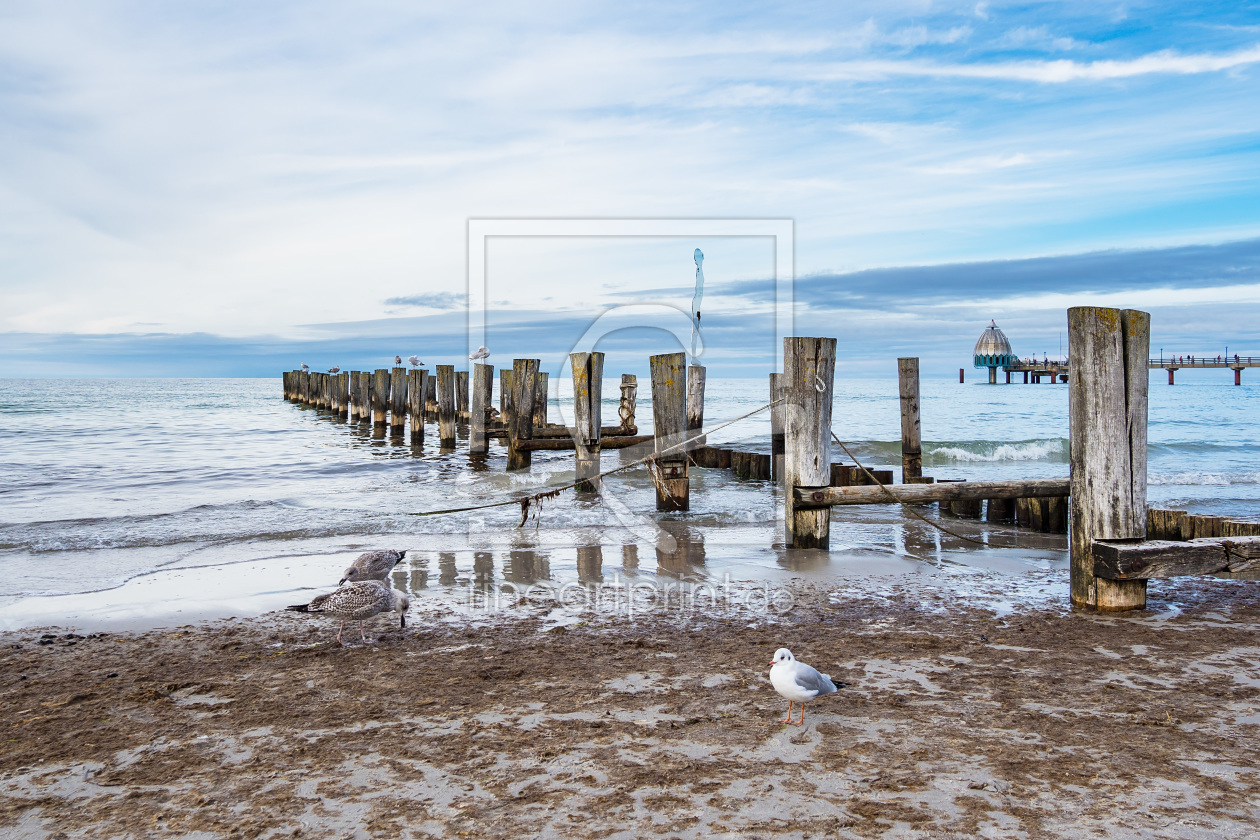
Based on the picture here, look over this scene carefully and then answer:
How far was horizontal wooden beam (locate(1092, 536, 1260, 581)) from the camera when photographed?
5344mm

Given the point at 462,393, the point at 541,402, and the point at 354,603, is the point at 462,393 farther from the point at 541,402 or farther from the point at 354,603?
the point at 354,603

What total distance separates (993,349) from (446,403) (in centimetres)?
8708

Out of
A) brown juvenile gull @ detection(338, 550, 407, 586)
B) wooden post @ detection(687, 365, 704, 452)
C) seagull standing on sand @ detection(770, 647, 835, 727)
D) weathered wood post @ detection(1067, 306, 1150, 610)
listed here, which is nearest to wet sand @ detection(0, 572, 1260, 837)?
seagull standing on sand @ detection(770, 647, 835, 727)

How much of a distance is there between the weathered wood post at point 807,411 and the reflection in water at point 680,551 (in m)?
1.09

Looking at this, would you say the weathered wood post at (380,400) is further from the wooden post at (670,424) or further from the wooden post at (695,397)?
the wooden post at (670,424)

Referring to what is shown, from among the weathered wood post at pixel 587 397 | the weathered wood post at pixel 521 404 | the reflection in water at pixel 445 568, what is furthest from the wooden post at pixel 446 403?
the reflection in water at pixel 445 568

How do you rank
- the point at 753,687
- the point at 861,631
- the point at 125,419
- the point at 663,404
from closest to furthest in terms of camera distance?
the point at 753,687 → the point at 861,631 → the point at 663,404 → the point at 125,419

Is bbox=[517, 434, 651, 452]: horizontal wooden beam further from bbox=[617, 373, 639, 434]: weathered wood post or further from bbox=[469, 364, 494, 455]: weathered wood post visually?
bbox=[469, 364, 494, 455]: weathered wood post

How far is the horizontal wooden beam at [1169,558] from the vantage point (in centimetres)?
534

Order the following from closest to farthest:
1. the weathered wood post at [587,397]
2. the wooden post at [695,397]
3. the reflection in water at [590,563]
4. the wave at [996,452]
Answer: the reflection in water at [590,563]
the weathered wood post at [587,397]
the wooden post at [695,397]
the wave at [996,452]

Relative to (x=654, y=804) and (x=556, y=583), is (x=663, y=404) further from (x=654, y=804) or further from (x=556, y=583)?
(x=654, y=804)

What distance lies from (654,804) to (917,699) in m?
1.63

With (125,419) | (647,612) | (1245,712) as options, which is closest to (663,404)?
(647,612)

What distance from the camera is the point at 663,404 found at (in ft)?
35.0
